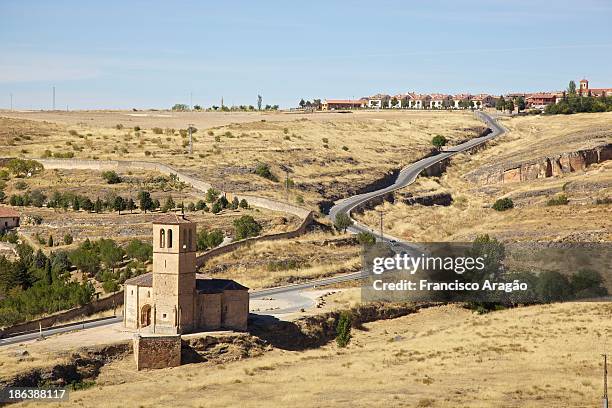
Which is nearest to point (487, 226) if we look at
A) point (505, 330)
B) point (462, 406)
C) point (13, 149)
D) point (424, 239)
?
point (424, 239)

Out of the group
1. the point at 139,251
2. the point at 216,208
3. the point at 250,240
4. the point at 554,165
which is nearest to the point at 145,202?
the point at 216,208

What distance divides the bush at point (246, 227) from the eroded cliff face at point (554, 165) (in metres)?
38.7

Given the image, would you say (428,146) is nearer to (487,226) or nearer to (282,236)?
(487,226)

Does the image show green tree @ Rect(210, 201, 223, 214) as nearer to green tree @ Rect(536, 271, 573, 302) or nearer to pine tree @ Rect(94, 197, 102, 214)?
pine tree @ Rect(94, 197, 102, 214)

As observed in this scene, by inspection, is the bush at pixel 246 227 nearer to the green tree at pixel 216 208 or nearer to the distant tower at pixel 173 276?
the green tree at pixel 216 208

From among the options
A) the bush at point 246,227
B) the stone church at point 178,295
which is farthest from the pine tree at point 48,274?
the bush at point 246,227

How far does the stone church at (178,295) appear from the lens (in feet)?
171

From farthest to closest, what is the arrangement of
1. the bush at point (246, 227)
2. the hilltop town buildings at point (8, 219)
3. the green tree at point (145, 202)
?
1. the green tree at point (145, 202)
2. the hilltop town buildings at point (8, 219)
3. the bush at point (246, 227)

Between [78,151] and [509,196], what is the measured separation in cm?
4074

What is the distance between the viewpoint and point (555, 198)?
8731 centimetres

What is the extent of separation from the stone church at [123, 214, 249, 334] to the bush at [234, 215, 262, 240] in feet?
Result: 61.8

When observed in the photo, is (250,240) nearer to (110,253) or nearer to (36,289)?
(110,253)

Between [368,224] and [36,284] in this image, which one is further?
[368,224]

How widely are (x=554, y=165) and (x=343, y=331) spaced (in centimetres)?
5527
